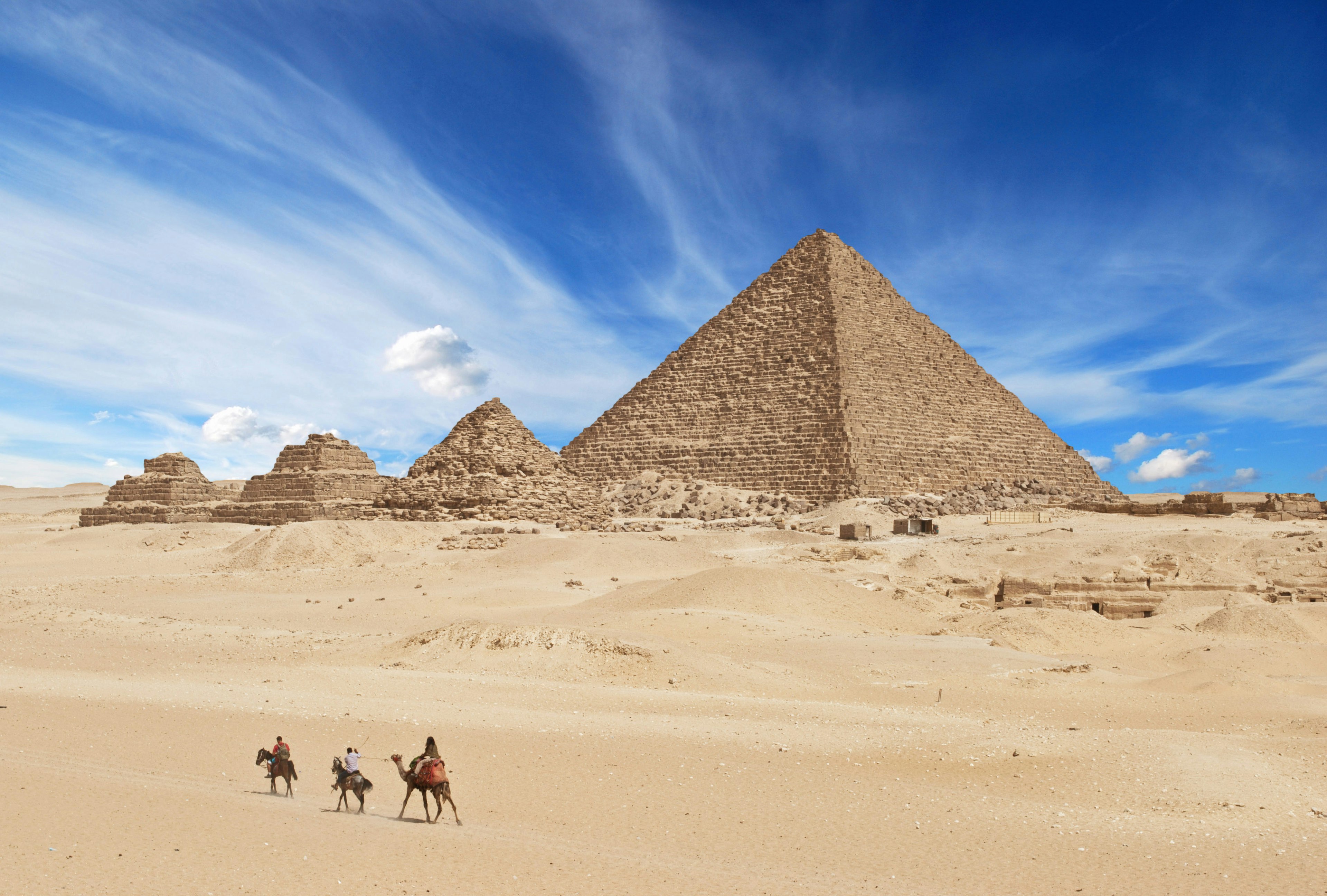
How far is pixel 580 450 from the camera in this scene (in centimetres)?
5847

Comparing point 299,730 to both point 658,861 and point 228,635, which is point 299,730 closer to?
point 658,861

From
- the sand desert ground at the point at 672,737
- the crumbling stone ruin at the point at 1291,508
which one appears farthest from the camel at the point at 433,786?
the crumbling stone ruin at the point at 1291,508

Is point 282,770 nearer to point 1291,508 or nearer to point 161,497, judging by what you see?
point 161,497

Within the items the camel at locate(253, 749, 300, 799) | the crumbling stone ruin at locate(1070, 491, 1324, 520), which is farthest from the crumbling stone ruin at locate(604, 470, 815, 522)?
the camel at locate(253, 749, 300, 799)

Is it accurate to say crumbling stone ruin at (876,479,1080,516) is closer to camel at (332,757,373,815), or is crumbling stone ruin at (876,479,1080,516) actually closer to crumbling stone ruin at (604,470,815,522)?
crumbling stone ruin at (604,470,815,522)

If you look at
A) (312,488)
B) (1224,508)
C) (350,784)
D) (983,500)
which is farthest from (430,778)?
(983,500)

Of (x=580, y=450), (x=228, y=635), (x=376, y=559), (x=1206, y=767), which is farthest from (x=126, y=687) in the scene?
(x=580, y=450)

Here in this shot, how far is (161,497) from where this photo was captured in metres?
34.0

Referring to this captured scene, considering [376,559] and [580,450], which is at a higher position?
[580,450]

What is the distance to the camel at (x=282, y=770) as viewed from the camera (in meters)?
6.21

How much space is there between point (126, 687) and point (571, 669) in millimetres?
4561

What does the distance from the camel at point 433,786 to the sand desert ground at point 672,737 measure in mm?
137

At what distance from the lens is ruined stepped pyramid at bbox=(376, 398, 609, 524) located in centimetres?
2931

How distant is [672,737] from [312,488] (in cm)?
2722
